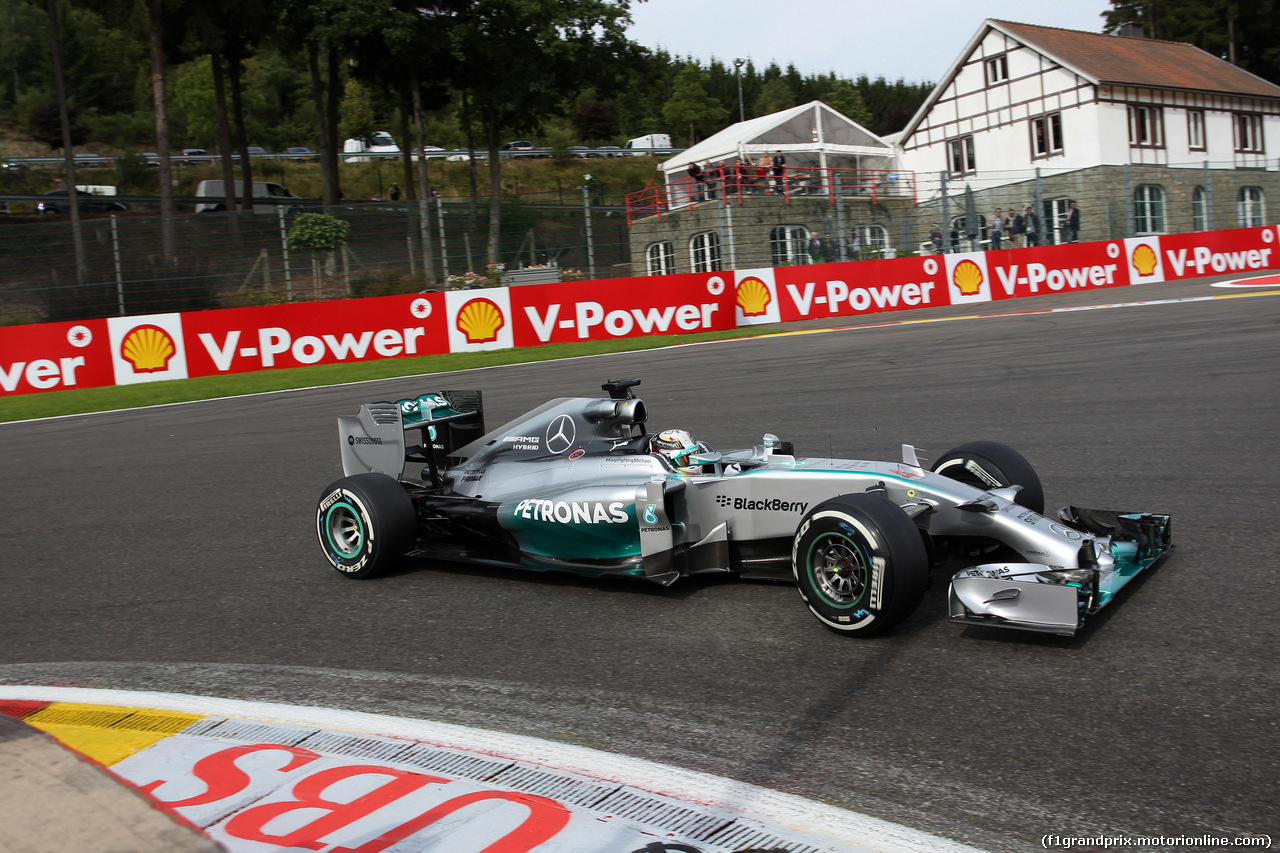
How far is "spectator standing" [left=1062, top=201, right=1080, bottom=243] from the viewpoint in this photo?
83.8 feet

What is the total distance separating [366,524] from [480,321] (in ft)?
43.9

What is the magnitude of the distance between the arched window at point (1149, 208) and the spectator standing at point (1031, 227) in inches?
347

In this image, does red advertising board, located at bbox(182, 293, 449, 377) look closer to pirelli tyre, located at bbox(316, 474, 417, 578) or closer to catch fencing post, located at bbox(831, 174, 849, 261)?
catch fencing post, located at bbox(831, 174, 849, 261)

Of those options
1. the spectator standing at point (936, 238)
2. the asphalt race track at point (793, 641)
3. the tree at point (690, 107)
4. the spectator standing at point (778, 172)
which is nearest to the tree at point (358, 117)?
Answer: the tree at point (690, 107)

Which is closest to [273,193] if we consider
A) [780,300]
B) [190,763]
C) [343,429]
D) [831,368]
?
[780,300]

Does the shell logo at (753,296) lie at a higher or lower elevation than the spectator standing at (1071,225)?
lower

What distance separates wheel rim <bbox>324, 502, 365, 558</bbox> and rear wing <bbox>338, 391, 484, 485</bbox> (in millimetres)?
539

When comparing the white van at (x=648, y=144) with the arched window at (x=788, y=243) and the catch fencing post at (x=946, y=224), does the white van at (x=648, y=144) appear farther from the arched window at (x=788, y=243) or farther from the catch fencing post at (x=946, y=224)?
the catch fencing post at (x=946, y=224)

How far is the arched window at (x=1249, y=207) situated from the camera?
33.9m

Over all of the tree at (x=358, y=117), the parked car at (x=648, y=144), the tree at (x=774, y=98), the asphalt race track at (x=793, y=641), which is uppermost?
the tree at (x=774, y=98)

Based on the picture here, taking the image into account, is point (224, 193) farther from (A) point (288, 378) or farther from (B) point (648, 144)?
(B) point (648, 144)

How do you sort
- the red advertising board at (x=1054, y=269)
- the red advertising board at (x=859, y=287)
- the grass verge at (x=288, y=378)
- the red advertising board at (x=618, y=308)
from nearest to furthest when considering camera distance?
1. the grass verge at (x=288, y=378)
2. the red advertising board at (x=618, y=308)
3. the red advertising board at (x=859, y=287)
4. the red advertising board at (x=1054, y=269)

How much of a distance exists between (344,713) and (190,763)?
1.85ft

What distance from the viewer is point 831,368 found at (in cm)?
1258
